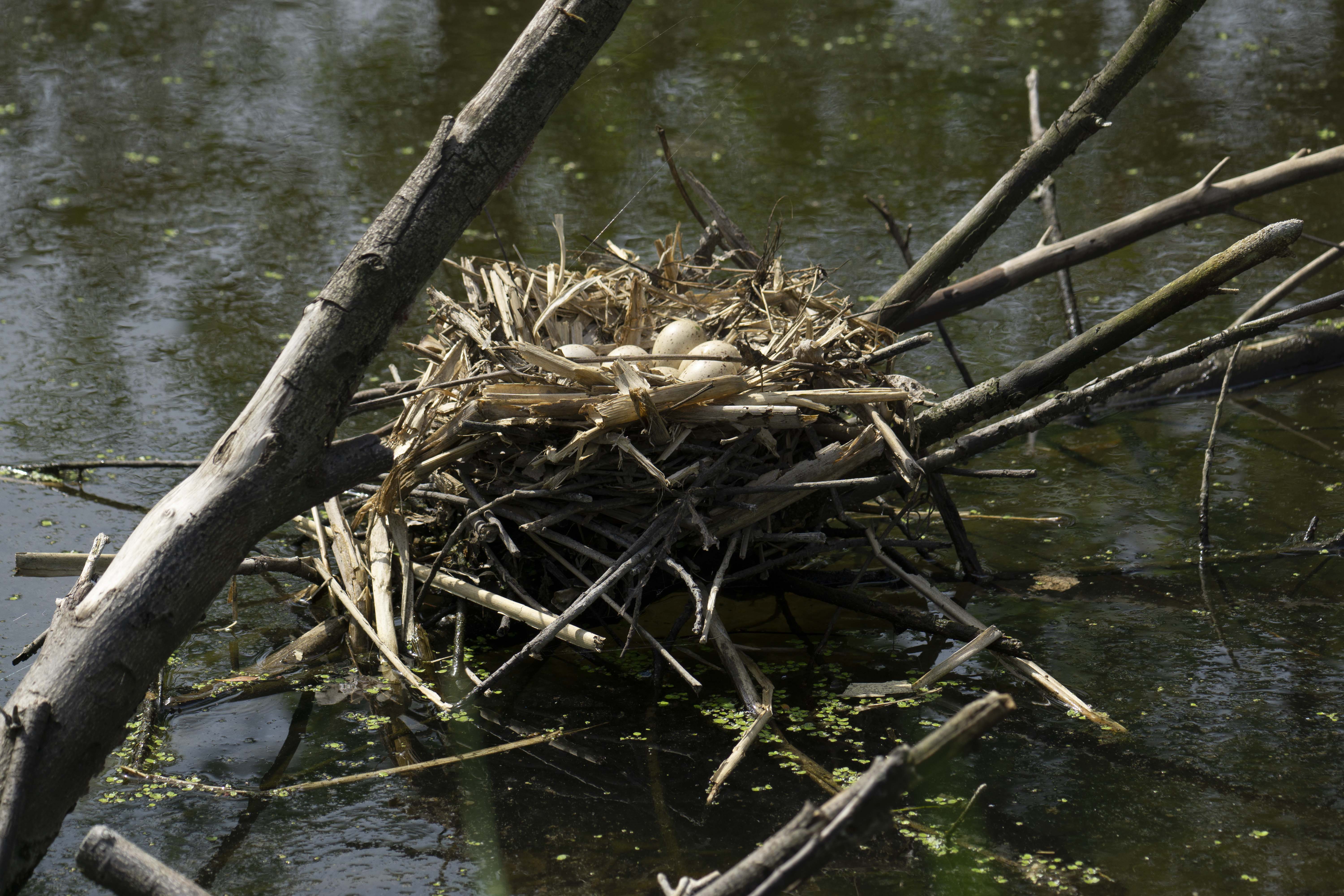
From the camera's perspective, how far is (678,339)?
3949 millimetres

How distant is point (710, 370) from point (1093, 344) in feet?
3.79

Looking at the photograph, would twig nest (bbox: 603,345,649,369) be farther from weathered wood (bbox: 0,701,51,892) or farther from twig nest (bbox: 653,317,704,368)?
weathered wood (bbox: 0,701,51,892)

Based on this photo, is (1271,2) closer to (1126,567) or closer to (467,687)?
(1126,567)

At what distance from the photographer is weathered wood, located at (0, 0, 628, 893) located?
2.56 m

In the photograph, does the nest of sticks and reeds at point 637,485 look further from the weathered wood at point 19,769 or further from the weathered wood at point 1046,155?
the weathered wood at point 19,769

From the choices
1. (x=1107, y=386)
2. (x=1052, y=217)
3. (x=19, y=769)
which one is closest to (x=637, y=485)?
(x=1107, y=386)

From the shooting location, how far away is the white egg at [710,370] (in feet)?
12.0

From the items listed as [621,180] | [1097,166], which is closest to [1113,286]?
[1097,166]

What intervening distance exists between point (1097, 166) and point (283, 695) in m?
6.52

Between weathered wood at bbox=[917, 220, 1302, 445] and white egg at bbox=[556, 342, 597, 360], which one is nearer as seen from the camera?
weathered wood at bbox=[917, 220, 1302, 445]

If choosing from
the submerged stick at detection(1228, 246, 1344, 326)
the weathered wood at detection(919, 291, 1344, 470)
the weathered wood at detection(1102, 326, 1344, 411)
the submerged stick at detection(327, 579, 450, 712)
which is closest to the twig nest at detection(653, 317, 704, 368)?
the weathered wood at detection(919, 291, 1344, 470)

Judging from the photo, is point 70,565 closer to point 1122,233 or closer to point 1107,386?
point 1107,386

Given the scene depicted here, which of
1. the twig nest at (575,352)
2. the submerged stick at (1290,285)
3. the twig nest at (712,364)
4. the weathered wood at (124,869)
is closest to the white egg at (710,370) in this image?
the twig nest at (712,364)

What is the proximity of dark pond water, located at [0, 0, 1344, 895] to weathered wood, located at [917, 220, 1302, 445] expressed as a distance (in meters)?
0.74
